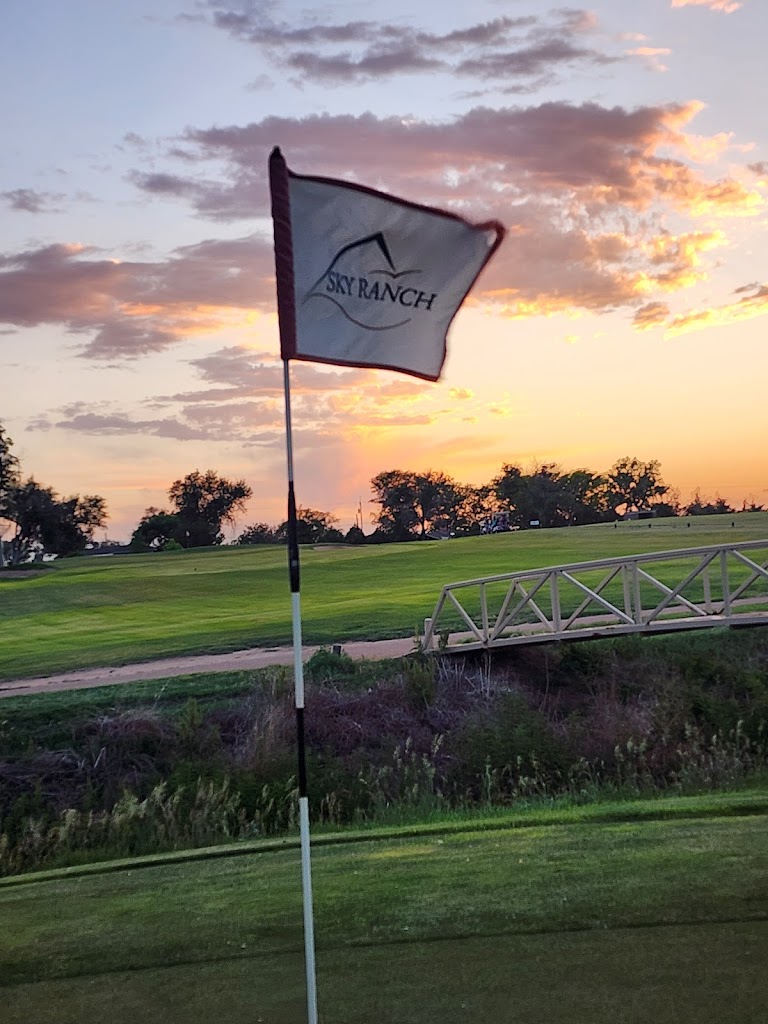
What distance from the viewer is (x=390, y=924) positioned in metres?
5.97

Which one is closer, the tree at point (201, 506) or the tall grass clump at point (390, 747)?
the tall grass clump at point (390, 747)

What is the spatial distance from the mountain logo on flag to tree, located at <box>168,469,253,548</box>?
52.2m

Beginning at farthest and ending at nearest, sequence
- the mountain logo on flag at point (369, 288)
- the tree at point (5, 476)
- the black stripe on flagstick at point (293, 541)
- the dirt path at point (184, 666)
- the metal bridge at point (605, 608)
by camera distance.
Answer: the tree at point (5, 476) → the dirt path at point (184, 666) → the metal bridge at point (605, 608) → the mountain logo on flag at point (369, 288) → the black stripe on flagstick at point (293, 541)

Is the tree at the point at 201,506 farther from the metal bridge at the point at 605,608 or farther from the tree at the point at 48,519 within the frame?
the metal bridge at the point at 605,608

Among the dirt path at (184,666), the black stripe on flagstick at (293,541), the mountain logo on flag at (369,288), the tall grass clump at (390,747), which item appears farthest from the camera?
the dirt path at (184,666)

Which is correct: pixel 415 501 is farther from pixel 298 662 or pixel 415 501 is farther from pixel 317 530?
pixel 298 662

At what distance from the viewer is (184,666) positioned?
22219 millimetres

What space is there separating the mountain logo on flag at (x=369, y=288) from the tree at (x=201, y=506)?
52.2m

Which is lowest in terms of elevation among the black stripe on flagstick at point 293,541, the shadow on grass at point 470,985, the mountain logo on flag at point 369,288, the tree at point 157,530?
the shadow on grass at point 470,985

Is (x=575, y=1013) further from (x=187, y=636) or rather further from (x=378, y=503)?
(x=378, y=503)

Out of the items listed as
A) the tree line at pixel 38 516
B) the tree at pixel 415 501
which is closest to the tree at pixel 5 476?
the tree line at pixel 38 516

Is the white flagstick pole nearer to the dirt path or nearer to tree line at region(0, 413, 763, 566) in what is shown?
the dirt path

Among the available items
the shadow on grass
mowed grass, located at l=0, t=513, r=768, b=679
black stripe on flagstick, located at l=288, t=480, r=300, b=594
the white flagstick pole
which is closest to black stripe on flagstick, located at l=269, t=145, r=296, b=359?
the white flagstick pole

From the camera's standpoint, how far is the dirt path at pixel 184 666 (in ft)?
67.6
